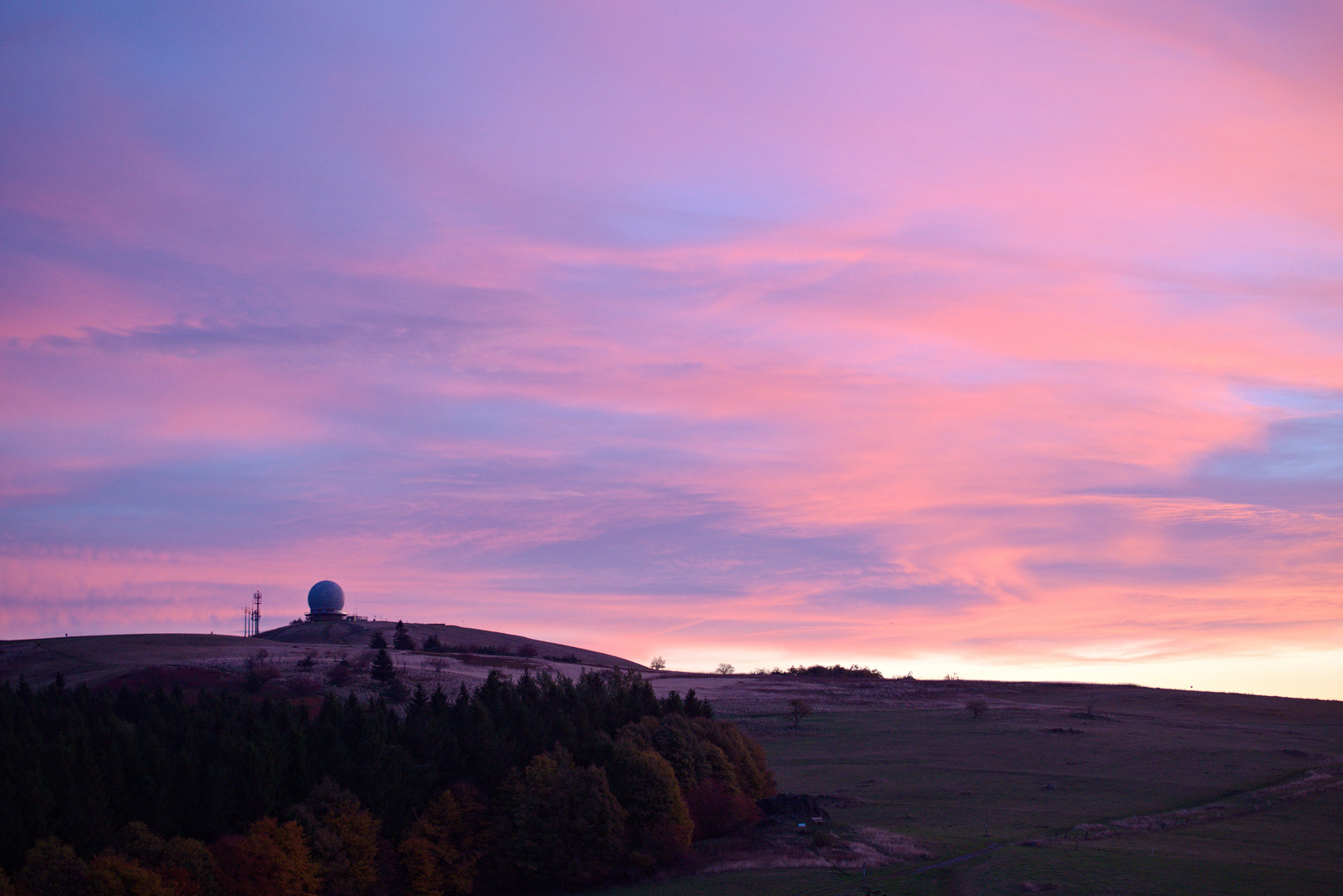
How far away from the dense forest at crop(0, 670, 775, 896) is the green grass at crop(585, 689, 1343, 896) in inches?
262

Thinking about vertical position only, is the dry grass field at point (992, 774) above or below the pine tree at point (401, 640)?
below

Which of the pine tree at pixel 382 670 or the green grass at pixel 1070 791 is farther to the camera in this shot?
the pine tree at pixel 382 670

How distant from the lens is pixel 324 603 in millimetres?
177000

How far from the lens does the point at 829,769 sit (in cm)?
9244

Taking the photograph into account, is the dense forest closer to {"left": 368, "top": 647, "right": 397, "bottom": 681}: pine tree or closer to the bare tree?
the bare tree

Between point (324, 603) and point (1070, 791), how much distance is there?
134 metres

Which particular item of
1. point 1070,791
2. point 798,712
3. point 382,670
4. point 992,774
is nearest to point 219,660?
point 382,670

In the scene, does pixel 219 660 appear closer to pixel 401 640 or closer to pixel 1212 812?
pixel 401 640

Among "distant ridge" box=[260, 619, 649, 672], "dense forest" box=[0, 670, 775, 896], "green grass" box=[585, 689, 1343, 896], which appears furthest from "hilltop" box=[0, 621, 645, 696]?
"green grass" box=[585, 689, 1343, 896]

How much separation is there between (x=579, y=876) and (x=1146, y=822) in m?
37.1

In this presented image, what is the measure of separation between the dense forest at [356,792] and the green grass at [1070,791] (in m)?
6.66

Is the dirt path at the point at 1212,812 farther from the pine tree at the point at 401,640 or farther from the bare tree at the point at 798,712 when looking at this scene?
the pine tree at the point at 401,640

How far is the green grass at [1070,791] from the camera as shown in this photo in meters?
51.8

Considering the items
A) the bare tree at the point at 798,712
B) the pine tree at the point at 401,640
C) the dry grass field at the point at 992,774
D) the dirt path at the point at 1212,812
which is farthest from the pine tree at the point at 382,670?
the dirt path at the point at 1212,812
